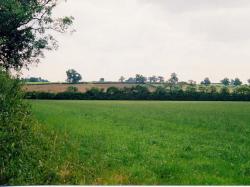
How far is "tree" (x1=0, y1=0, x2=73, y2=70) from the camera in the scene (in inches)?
1169

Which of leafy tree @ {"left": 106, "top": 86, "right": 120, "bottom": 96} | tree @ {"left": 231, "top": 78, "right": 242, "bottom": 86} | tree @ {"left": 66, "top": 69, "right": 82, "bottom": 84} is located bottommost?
leafy tree @ {"left": 106, "top": 86, "right": 120, "bottom": 96}

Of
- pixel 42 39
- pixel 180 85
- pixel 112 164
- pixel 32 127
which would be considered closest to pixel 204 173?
pixel 112 164

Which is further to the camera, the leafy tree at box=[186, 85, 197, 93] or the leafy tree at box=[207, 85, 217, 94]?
the leafy tree at box=[186, 85, 197, 93]

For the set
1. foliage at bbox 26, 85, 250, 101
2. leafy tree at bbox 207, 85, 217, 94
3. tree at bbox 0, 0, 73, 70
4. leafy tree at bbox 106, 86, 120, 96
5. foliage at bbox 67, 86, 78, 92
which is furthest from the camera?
leafy tree at bbox 207, 85, 217, 94

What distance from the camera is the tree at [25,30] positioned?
2970 centimetres

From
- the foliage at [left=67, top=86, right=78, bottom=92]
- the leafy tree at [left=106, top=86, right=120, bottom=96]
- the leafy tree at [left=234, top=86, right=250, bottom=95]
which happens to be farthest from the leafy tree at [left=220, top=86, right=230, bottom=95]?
the foliage at [left=67, top=86, right=78, bottom=92]

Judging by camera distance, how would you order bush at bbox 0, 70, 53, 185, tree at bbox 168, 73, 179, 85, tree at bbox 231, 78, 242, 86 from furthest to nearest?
tree at bbox 168, 73, 179, 85
tree at bbox 231, 78, 242, 86
bush at bbox 0, 70, 53, 185

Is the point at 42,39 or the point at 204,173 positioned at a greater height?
the point at 42,39

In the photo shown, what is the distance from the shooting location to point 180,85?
318 ft

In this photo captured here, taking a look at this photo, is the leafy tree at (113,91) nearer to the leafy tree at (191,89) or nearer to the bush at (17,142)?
the leafy tree at (191,89)

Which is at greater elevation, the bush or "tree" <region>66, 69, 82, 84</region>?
"tree" <region>66, 69, 82, 84</region>

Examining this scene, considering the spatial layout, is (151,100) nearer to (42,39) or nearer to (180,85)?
(180,85)

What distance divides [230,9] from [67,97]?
62.8 meters

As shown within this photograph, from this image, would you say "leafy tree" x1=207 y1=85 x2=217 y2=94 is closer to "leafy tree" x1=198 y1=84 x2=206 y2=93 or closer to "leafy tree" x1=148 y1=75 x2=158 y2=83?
"leafy tree" x1=198 y1=84 x2=206 y2=93
